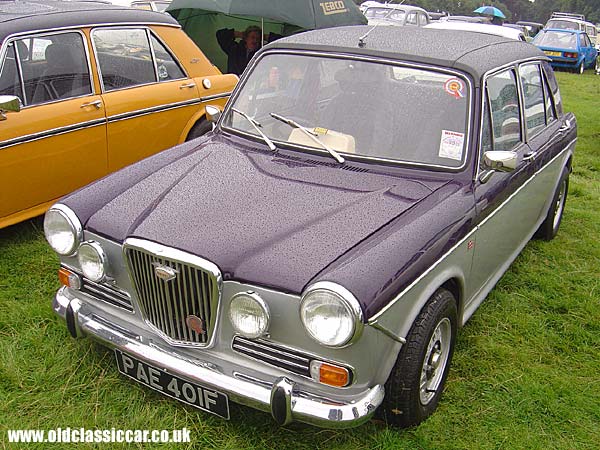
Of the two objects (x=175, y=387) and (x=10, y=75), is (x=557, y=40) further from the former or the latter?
(x=175, y=387)

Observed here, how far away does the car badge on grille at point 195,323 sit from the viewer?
8.55ft

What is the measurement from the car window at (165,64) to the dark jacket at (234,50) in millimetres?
2686

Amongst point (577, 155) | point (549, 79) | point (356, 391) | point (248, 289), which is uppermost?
point (549, 79)

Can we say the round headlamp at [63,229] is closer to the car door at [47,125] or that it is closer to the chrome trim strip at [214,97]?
the car door at [47,125]

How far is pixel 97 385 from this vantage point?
3.08 m

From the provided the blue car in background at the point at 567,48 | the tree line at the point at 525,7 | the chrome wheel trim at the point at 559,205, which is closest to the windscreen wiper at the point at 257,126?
the chrome wheel trim at the point at 559,205

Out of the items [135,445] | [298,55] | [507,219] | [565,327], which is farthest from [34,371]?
[565,327]

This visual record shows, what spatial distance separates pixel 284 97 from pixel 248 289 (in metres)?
1.58

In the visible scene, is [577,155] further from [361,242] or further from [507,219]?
[361,242]

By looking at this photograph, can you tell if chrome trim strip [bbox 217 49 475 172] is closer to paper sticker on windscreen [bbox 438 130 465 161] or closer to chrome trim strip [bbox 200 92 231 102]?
paper sticker on windscreen [bbox 438 130 465 161]

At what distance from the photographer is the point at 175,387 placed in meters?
2.69

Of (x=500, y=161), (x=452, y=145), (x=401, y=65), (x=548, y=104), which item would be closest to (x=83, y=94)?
(x=401, y=65)

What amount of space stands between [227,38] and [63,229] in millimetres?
5665

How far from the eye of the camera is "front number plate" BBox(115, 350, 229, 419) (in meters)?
2.59
